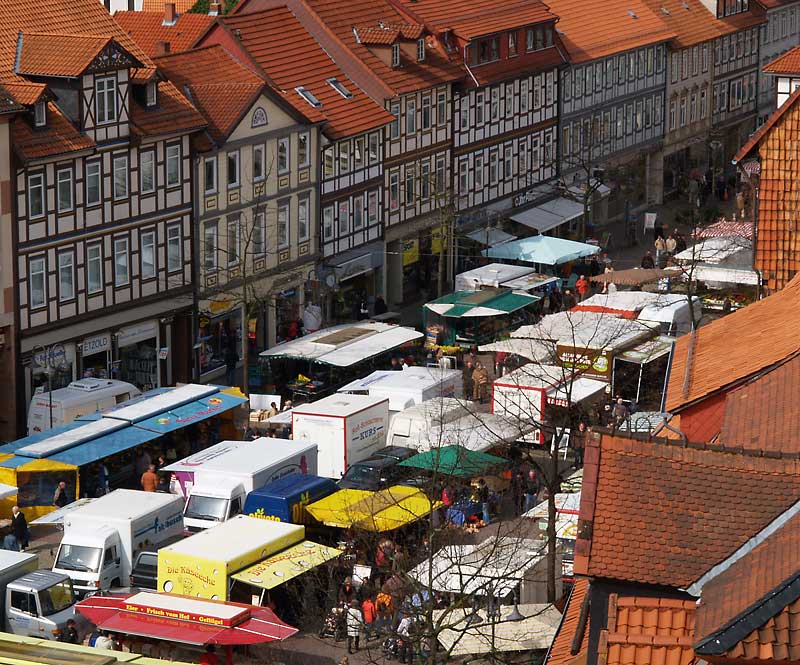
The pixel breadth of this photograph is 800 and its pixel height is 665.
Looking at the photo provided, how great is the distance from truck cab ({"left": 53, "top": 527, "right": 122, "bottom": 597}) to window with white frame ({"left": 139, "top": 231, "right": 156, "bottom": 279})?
1540 cm

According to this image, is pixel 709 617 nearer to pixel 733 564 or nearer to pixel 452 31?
pixel 733 564

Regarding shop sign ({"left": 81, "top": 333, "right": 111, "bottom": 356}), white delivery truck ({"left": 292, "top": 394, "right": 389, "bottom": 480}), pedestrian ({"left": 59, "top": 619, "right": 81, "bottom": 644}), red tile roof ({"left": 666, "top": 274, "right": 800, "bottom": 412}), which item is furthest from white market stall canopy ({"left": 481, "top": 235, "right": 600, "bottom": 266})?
pedestrian ({"left": 59, "top": 619, "right": 81, "bottom": 644})

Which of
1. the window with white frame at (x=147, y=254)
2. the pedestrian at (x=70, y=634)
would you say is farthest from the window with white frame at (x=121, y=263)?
the pedestrian at (x=70, y=634)

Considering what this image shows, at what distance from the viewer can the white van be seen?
41750 millimetres

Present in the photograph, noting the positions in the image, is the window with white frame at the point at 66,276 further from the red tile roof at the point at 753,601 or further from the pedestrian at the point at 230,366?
the red tile roof at the point at 753,601

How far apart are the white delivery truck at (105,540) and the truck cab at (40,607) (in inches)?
51.1

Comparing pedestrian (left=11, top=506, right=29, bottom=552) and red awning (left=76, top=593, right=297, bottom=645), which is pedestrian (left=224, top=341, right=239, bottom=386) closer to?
pedestrian (left=11, top=506, right=29, bottom=552)

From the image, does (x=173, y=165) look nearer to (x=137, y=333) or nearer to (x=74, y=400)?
(x=137, y=333)

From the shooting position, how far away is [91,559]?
3353 centimetres

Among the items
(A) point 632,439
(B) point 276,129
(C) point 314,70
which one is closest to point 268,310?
(B) point 276,129

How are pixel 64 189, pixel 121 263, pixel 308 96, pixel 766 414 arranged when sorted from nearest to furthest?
1. pixel 766 414
2. pixel 64 189
3. pixel 121 263
4. pixel 308 96

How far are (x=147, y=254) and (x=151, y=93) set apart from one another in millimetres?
4239

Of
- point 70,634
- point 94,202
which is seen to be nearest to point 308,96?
point 94,202

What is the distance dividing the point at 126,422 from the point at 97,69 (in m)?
10.1
